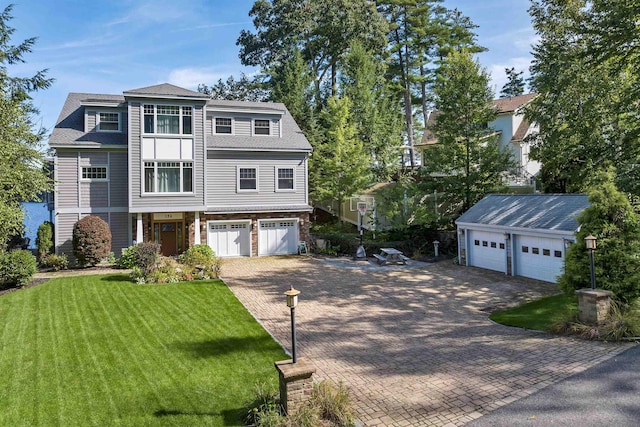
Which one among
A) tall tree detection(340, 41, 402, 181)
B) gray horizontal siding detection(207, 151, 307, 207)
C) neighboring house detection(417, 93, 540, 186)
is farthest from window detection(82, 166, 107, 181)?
neighboring house detection(417, 93, 540, 186)

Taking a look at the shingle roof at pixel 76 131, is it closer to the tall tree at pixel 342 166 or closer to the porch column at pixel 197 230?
the porch column at pixel 197 230

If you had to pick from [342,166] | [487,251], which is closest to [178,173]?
[342,166]

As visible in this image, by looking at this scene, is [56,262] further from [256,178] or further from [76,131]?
[256,178]

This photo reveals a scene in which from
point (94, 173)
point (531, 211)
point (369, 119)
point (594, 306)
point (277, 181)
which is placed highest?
point (369, 119)

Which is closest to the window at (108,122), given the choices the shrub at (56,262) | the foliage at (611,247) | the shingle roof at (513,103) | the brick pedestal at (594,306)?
the shrub at (56,262)

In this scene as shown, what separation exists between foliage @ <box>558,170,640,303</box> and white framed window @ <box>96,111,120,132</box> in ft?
70.3

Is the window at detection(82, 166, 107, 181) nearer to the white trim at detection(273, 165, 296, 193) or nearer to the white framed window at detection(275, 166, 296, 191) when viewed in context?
the white trim at detection(273, 165, 296, 193)

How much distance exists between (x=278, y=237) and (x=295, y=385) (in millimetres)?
17039

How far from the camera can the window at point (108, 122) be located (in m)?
20.8

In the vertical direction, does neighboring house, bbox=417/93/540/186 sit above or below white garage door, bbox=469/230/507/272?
above

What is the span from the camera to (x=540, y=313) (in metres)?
11.7

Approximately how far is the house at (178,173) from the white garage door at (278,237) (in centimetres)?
6

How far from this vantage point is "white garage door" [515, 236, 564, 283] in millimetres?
15383

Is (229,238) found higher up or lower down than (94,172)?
lower down
